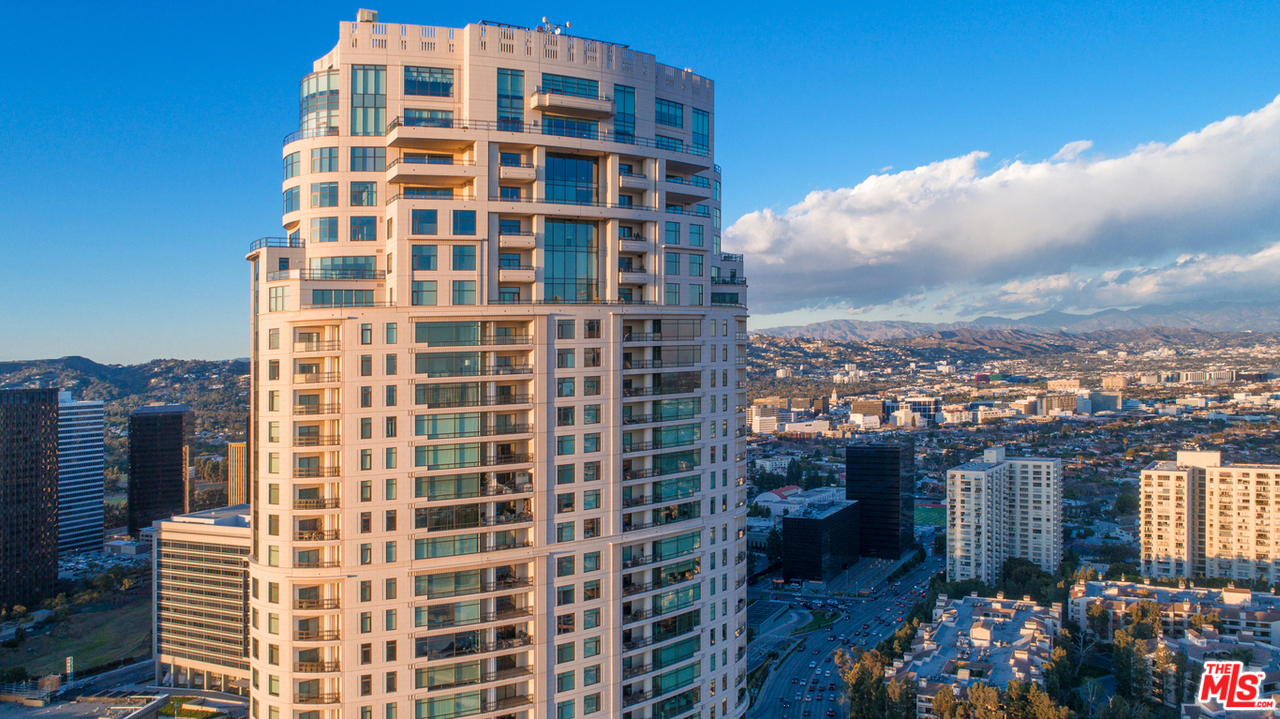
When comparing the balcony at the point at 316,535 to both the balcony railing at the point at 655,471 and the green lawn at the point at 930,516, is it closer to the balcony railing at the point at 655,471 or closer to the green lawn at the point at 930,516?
the balcony railing at the point at 655,471

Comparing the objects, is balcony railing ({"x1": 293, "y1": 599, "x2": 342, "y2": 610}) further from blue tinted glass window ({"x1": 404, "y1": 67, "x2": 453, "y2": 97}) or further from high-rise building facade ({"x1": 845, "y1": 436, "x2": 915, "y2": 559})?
high-rise building facade ({"x1": 845, "y1": 436, "x2": 915, "y2": 559})

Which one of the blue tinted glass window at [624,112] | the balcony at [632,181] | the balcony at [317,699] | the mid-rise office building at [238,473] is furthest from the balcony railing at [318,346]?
the mid-rise office building at [238,473]

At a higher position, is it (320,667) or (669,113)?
(669,113)

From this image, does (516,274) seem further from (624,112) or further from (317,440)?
(317,440)

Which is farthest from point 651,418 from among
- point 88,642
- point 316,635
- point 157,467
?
point 157,467

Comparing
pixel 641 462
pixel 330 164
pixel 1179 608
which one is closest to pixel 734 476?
pixel 641 462

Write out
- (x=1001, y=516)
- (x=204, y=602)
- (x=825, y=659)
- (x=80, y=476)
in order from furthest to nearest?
(x=80, y=476) → (x=1001, y=516) → (x=825, y=659) → (x=204, y=602)

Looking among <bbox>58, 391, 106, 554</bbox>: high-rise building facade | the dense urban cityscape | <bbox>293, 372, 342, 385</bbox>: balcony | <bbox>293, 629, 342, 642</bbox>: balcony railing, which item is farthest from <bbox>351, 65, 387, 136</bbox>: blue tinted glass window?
<bbox>58, 391, 106, 554</bbox>: high-rise building facade
